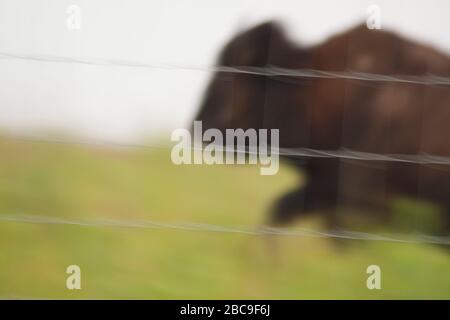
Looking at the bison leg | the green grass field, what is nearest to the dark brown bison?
the bison leg

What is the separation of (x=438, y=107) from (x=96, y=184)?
140 centimetres

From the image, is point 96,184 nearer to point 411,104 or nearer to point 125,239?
point 125,239

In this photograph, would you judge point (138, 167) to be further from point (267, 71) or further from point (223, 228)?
point (267, 71)

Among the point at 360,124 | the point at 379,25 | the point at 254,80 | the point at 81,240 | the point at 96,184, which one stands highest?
the point at 379,25

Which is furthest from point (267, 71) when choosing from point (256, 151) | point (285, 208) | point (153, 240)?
point (153, 240)

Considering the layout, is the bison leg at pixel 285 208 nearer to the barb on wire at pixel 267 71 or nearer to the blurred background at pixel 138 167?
the blurred background at pixel 138 167

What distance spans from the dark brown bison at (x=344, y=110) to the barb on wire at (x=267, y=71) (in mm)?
12

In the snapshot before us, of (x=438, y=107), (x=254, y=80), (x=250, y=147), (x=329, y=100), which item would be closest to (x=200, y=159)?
(x=250, y=147)

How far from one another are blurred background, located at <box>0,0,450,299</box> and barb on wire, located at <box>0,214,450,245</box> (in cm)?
1

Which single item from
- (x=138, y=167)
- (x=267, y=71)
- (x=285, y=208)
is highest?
(x=267, y=71)

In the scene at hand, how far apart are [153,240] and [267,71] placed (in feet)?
2.66

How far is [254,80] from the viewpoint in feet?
7.27

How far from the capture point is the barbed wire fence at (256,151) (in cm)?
220

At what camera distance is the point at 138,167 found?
2.22 metres
